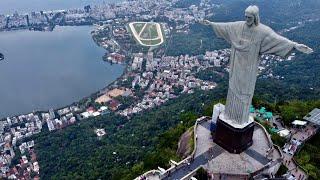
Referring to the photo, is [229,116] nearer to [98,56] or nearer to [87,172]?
[87,172]

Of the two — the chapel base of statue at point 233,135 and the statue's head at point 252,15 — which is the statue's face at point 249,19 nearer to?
the statue's head at point 252,15

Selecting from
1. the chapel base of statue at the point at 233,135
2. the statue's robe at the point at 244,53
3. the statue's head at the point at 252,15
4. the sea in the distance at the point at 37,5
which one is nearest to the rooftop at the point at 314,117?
the chapel base of statue at the point at 233,135

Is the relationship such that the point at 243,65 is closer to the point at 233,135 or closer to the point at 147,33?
the point at 233,135

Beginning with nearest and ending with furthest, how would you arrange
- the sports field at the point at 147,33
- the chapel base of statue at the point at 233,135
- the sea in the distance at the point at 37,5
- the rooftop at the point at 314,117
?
the chapel base of statue at the point at 233,135
the rooftop at the point at 314,117
the sports field at the point at 147,33
the sea in the distance at the point at 37,5

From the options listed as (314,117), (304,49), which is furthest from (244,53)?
(314,117)

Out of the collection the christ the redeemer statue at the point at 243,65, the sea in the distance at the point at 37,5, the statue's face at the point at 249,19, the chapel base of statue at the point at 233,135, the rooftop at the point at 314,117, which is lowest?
the sea in the distance at the point at 37,5

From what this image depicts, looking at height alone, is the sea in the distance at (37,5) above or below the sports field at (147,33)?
above
